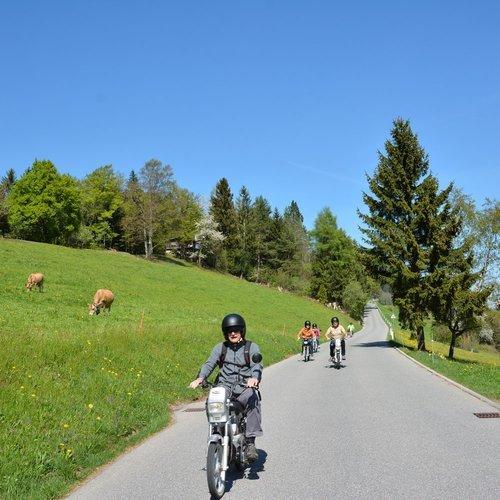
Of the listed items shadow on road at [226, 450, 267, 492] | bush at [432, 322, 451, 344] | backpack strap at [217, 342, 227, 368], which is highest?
backpack strap at [217, 342, 227, 368]

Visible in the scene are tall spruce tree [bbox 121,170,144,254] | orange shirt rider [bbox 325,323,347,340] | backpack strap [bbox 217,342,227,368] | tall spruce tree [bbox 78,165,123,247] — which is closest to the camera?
backpack strap [bbox 217,342,227,368]

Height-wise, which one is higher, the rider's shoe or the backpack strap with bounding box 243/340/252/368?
the backpack strap with bounding box 243/340/252/368

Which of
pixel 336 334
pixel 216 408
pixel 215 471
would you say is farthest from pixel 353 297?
pixel 215 471

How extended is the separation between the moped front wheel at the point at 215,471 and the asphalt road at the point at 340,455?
9.4 inches

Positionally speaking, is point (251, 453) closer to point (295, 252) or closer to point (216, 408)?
point (216, 408)

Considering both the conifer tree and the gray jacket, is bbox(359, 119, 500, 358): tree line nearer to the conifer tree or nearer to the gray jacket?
the gray jacket

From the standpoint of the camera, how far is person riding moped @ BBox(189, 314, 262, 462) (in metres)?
6.25

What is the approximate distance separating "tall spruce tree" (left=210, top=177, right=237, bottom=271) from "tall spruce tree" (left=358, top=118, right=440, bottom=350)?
53778mm

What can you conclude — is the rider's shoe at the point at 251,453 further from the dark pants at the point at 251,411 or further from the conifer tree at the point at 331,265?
the conifer tree at the point at 331,265

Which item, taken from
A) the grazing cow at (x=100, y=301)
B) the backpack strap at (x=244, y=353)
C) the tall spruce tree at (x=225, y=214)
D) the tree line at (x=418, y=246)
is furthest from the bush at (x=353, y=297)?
the backpack strap at (x=244, y=353)

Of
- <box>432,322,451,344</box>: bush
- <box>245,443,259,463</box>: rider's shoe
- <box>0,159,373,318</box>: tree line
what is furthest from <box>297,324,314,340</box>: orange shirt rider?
<box>0,159,373,318</box>: tree line

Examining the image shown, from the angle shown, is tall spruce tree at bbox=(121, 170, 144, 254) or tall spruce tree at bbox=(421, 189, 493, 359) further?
tall spruce tree at bbox=(121, 170, 144, 254)

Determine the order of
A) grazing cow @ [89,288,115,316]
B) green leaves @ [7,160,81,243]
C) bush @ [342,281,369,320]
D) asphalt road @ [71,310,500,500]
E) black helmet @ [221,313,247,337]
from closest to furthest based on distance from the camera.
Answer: asphalt road @ [71,310,500,500]
black helmet @ [221,313,247,337]
grazing cow @ [89,288,115,316]
green leaves @ [7,160,81,243]
bush @ [342,281,369,320]

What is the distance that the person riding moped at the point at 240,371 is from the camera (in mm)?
6250
